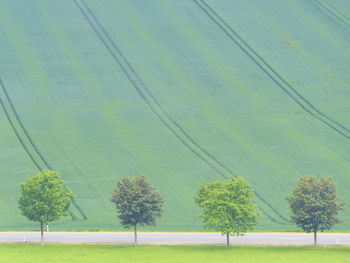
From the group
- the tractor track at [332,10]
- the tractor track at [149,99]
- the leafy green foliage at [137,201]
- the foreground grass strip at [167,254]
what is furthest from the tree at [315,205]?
the tractor track at [332,10]

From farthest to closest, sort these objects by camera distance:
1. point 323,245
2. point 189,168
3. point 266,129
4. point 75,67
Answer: point 75,67
point 266,129
point 189,168
point 323,245

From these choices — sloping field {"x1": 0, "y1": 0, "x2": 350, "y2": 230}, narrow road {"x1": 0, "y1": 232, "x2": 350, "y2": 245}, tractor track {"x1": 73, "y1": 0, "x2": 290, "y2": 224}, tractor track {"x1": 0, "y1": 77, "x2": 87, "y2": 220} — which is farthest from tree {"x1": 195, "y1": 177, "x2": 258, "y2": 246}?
tractor track {"x1": 0, "y1": 77, "x2": 87, "y2": 220}

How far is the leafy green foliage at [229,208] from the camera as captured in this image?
82000 mm

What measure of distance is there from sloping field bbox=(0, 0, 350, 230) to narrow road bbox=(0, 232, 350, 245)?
323 centimetres

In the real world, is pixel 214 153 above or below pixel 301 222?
above

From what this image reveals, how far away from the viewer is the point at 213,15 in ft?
497

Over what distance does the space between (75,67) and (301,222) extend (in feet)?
202

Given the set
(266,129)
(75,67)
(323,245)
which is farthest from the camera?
(75,67)

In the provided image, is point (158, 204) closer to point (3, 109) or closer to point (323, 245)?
point (323, 245)

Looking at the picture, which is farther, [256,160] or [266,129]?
[266,129]

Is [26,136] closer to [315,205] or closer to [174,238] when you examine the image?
[174,238]

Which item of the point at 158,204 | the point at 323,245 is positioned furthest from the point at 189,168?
the point at 323,245

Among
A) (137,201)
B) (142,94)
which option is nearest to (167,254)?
(137,201)

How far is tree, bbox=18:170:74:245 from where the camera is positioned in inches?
3324
